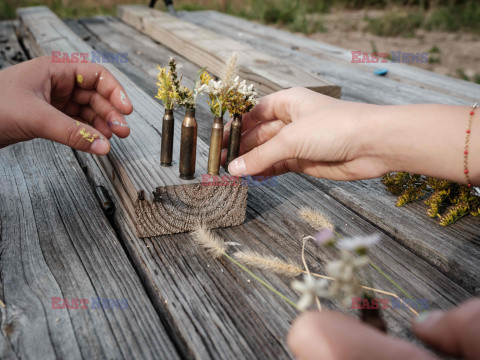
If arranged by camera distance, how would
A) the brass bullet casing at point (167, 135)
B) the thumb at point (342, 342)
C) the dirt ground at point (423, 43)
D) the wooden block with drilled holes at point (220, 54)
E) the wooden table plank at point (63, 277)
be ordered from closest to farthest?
the thumb at point (342, 342) → the wooden table plank at point (63, 277) → the brass bullet casing at point (167, 135) → the wooden block with drilled holes at point (220, 54) → the dirt ground at point (423, 43)

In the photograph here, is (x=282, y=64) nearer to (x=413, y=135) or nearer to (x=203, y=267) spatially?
(x=413, y=135)

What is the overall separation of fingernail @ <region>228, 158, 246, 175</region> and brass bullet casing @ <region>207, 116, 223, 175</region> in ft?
0.17

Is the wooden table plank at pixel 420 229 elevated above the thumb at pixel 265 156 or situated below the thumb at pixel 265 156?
below

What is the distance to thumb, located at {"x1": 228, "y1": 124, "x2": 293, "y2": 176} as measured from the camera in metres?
1.67

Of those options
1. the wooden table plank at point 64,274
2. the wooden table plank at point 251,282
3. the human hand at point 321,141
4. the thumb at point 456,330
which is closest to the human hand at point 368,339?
the thumb at point 456,330

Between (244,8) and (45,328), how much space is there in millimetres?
11198

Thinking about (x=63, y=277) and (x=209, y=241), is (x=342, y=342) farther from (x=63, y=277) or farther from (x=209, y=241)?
(x=63, y=277)

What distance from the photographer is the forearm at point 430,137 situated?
1478 mm

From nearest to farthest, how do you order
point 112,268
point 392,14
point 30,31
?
point 112,268, point 30,31, point 392,14

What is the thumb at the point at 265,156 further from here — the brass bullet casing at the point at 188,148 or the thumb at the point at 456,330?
the thumb at the point at 456,330

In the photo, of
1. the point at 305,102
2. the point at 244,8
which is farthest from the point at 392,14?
the point at 305,102

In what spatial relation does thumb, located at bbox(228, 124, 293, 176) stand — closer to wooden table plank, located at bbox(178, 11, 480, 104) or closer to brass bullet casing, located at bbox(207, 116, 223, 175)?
brass bullet casing, located at bbox(207, 116, 223, 175)

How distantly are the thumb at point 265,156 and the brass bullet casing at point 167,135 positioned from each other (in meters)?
0.25

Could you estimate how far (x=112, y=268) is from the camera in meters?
1.43
